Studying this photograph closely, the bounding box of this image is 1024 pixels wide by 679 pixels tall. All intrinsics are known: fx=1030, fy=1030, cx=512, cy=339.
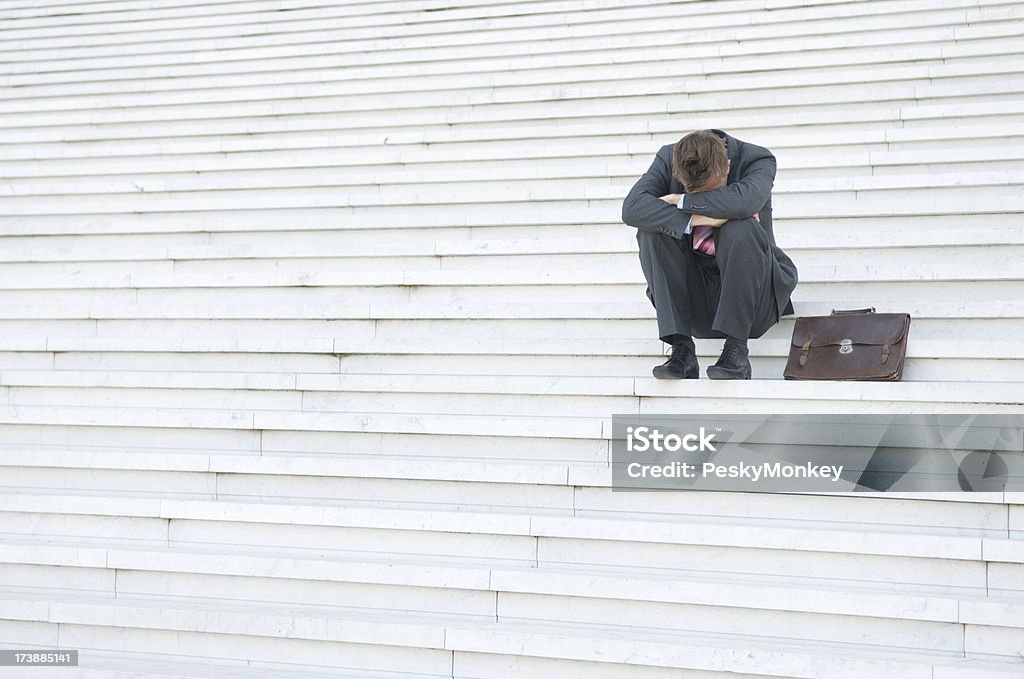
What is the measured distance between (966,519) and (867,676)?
0.54 meters

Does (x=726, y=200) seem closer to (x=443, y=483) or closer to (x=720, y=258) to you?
(x=720, y=258)

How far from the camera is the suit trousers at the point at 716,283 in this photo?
3041mm

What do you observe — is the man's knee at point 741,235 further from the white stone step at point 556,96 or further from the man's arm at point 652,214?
the white stone step at point 556,96

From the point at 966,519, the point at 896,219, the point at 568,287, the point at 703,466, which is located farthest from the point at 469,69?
the point at 966,519

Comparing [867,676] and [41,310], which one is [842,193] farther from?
[41,310]

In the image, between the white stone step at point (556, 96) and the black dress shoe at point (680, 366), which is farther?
the white stone step at point (556, 96)

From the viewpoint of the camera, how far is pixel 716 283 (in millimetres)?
3182

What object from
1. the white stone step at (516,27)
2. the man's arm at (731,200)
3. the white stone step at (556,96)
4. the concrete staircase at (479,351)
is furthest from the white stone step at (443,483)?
the white stone step at (516,27)

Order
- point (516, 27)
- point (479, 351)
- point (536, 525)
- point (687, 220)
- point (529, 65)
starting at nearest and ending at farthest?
1. point (536, 525)
2. point (687, 220)
3. point (479, 351)
4. point (529, 65)
5. point (516, 27)

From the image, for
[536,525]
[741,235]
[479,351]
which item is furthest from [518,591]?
[741,235]

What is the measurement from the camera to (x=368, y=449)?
3.31m

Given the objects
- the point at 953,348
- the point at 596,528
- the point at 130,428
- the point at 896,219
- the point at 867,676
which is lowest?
the point at 867,676

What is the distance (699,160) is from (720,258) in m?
0.30

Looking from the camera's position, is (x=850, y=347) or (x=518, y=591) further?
(x=850, y=347)
